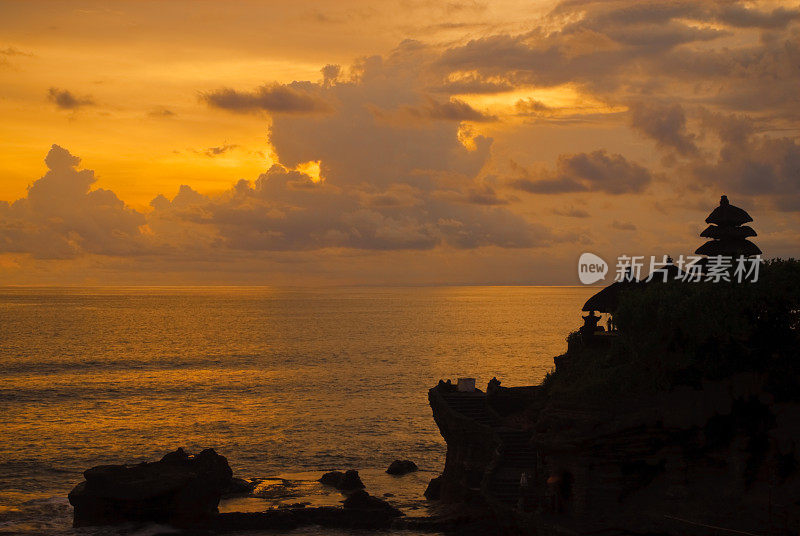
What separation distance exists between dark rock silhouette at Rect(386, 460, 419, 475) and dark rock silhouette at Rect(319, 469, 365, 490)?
4342 mm

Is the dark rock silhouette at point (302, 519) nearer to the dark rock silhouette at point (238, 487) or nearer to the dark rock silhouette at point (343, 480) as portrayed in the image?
the dark rock silhouette at point (238, 487)

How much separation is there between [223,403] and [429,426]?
27.9 meters

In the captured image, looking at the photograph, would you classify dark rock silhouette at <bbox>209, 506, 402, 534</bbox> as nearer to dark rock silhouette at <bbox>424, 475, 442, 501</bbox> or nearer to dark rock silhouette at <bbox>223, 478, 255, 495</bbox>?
dark rock silhouette at <bbox>424, 475, 442, 501</bbox>

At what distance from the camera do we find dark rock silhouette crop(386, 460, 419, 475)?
193 ft

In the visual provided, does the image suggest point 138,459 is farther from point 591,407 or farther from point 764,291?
point 764,291

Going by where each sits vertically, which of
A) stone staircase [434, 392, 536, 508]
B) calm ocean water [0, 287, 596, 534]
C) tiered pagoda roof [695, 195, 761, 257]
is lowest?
calm ocean water [0, 287, 596, 534]

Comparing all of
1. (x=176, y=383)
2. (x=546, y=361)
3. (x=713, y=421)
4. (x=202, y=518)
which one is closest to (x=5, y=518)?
(x=202, y=518)

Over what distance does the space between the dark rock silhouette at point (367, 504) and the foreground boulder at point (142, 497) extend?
8229 millimetres

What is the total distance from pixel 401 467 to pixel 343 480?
6.39 m

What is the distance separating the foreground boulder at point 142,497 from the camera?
45.5 m

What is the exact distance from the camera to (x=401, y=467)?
59.2 metres

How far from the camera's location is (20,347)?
152 meters

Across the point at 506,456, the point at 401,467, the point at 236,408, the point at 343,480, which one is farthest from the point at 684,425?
the point at 236,408

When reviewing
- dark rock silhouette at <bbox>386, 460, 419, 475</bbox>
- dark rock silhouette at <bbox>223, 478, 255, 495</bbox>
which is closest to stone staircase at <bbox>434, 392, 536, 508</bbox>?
dark rock silhouette at <bbox>386, 460, 419, 475</bbox>
